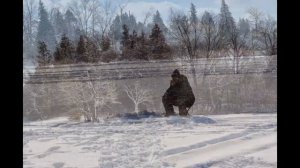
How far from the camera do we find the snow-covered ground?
53.9 inches

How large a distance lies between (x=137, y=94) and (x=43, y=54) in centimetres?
44

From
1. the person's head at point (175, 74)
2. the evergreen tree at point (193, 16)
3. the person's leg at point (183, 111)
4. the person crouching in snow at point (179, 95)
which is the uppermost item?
the evergreen tree at point (193, 16)

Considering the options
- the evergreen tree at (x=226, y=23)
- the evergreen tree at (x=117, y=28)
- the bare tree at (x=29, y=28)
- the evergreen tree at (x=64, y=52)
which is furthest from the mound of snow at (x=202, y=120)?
the bare tree at (x=29, y=28)

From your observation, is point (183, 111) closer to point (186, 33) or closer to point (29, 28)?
point (186, 33)

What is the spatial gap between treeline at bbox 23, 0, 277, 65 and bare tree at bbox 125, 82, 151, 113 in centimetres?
14

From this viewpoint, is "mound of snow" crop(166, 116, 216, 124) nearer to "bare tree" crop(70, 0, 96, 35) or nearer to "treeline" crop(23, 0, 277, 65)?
"treeline" crop(23, 0, 277, 65)

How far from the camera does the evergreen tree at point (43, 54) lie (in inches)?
53.7

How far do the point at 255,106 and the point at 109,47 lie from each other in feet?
2.38

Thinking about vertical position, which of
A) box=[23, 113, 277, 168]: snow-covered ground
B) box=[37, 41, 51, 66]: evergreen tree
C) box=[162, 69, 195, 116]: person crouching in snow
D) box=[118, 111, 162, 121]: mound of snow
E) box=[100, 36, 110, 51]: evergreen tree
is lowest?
box=[23, 113, 277, 168]: snow-covered ground

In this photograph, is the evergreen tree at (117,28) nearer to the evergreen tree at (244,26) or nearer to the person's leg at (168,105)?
the person's leg at (168,105)

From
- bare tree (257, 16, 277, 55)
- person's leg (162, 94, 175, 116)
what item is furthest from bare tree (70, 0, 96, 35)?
bare tree (257, 16, 277, 55)

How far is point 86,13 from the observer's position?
56.1 inches
